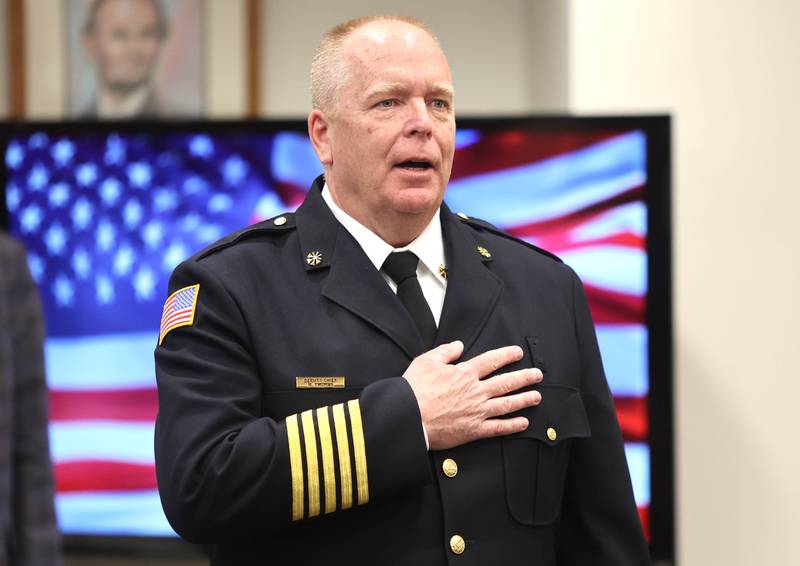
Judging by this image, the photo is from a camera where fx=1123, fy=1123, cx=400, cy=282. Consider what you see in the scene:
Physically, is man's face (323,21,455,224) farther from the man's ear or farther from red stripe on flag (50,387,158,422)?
red stripe on flag (50,387,158,422)

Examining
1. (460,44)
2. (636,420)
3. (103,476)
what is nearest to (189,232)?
(103,476)

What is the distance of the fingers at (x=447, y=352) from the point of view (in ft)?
4.83

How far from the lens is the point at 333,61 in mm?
1638

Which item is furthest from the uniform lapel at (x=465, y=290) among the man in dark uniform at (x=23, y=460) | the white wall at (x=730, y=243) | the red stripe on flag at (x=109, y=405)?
the red stripe on flag at (x=109, y=405)

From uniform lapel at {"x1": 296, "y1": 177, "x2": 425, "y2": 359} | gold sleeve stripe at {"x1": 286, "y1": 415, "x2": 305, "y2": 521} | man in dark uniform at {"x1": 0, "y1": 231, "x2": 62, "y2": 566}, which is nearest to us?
gold sleeve stripe at {"x1": 286, "y1": 415, "x2": 305, "y2": 521}

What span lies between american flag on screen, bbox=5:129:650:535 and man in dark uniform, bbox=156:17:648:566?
4.28 feet

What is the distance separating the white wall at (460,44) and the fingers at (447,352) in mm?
2220

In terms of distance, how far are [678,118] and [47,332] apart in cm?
A: 182

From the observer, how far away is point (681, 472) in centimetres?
303

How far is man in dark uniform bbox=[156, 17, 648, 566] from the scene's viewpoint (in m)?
1.40

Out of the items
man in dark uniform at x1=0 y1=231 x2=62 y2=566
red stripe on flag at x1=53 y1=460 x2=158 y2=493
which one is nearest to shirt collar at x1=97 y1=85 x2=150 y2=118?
red stripe on flag at x1=53 y1=460 x2=158 y2=493

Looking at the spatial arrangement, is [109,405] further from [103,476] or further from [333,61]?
[333,61]

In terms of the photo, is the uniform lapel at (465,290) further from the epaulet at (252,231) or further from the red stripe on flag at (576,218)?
the red stripe on flag at (576,218)

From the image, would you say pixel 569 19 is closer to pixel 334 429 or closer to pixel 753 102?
pixel 753 102
